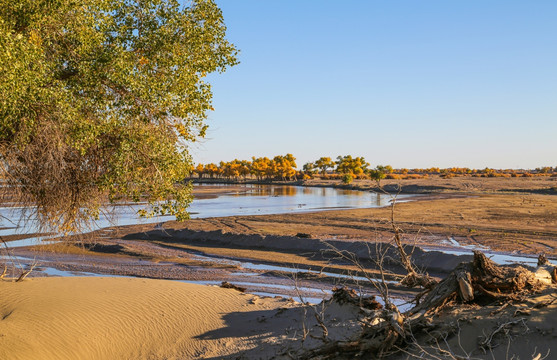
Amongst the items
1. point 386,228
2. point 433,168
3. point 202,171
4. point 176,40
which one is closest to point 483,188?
point 386,228

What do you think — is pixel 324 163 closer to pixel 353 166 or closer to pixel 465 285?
pixel 353 166

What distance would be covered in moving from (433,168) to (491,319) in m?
191

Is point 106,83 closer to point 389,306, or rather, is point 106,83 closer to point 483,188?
point 389,306

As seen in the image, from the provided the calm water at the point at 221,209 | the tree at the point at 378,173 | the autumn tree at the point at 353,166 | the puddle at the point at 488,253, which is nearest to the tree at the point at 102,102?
the calm water at the point at 221,209

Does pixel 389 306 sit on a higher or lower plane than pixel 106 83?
lower

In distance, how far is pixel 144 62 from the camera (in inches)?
441

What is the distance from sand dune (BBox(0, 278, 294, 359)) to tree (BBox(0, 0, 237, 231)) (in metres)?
1.93

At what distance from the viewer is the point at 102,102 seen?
10180mm

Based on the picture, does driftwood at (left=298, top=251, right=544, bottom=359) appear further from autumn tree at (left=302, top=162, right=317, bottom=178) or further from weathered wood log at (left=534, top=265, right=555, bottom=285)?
autumn tree at (left=302, top=162, right=317, bottom=178)

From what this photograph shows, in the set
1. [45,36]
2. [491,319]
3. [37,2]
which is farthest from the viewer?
[45,36]

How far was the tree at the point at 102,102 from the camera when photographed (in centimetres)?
917

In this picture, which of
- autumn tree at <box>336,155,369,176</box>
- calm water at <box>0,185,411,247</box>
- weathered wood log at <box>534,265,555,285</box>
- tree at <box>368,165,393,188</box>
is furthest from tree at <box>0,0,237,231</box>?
autumn tree at <box>336,155,369,176</box>

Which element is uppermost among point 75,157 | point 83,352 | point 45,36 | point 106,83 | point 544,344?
point 45,36

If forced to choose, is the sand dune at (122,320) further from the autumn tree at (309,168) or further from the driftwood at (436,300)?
the autumn tree at (309,168)
